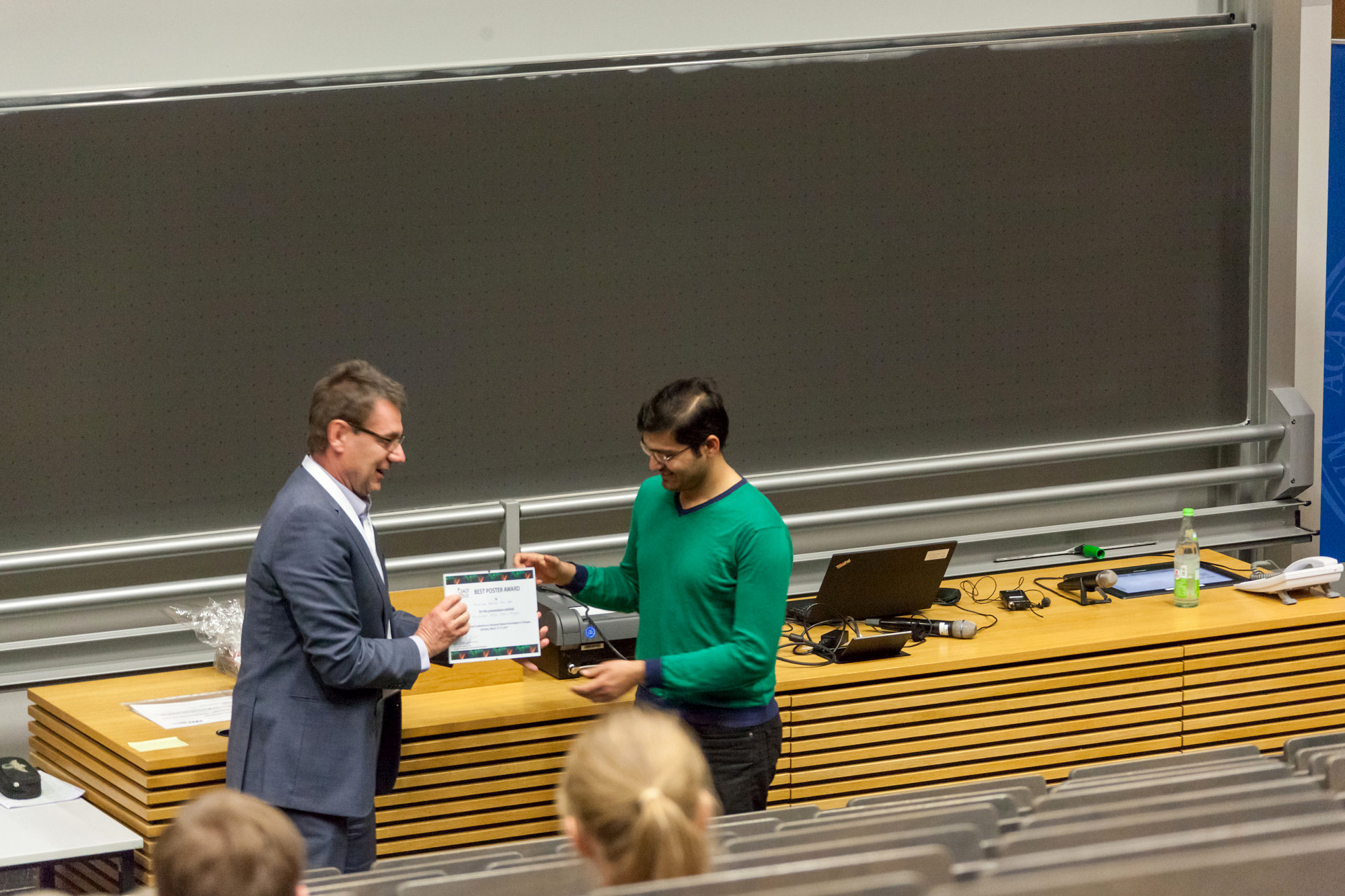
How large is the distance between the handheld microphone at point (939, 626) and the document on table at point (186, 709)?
6.45 feet

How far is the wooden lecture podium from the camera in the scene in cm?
363

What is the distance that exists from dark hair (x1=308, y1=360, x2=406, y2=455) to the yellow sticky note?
909 mm

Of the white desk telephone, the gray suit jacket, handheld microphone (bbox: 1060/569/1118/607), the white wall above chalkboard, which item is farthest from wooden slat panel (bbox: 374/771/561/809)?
the white desk telephone

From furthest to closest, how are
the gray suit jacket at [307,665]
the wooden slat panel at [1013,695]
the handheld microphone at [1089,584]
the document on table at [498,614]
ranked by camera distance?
the handheld microphone at [1089,584]
the wooden slat panel at [1013,695]
the document on table at [498,614]
the gray suit jacket at [307,665]

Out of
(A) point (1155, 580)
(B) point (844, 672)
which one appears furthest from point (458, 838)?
(A) point (1155, 580)

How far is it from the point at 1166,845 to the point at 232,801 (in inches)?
43.0

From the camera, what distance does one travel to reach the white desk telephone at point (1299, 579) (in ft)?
14.8

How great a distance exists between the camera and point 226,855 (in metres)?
1.55


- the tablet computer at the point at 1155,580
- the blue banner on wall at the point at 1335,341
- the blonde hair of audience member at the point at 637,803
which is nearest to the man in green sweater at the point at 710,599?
the blonde hair of audience member at the point at 637,803

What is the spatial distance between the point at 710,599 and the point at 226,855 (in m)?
1.73

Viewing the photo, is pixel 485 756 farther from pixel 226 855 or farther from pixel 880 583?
pixel 226 855

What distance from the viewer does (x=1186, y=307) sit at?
17.7ft

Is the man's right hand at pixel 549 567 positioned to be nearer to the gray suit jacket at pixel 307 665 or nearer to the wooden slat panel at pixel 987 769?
the gray suit jacket at pixel 307 665

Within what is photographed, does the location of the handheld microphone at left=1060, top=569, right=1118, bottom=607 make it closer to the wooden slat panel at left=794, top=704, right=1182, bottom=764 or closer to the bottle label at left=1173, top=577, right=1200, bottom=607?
the bottle label at left=1173, top=577, right=1200, bottom=607
